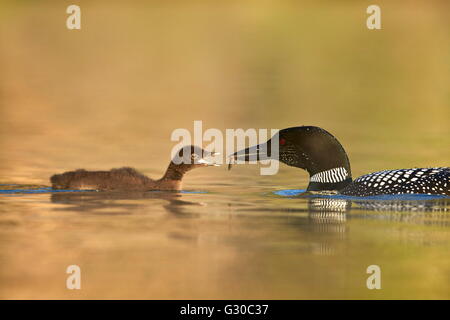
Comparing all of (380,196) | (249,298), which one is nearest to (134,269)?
(249,298)

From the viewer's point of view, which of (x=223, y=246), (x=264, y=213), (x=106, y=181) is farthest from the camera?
(x=106, y=181)

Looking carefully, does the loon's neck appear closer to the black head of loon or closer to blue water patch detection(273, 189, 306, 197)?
the black head of loon

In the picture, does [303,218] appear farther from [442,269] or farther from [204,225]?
[442,269]

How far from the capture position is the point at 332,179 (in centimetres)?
735

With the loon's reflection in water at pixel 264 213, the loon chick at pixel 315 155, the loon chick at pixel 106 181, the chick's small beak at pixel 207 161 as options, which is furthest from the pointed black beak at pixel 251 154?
the loon chick at pixel 106 181

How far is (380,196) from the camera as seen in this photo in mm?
6988

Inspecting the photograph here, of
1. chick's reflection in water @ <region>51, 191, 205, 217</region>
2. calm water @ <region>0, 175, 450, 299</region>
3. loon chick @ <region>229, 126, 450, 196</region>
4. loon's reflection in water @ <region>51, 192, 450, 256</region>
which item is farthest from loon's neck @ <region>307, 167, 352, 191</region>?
chick's reflection in water @ <region>51, 191, 205, 217</region>

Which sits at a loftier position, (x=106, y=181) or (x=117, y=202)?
(x=106, y=181)

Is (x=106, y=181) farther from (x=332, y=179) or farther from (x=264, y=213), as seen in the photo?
(x=332, y=179)

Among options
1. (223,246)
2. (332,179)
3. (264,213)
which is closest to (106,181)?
(264,213)

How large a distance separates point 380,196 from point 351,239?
2003 mm

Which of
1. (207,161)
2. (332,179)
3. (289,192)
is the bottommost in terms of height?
(289,192)

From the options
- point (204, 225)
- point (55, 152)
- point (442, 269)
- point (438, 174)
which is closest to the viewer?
point (442, 269)

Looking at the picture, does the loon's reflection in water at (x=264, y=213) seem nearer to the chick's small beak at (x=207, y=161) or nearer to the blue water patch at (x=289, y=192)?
the blue water patch at (x=289, y=192)
